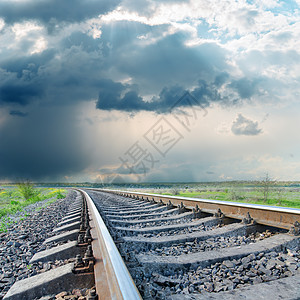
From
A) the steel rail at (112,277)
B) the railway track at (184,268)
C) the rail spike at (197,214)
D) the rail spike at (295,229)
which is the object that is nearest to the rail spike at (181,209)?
the rail spike at (197,214)

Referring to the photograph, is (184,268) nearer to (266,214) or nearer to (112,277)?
(112,277)

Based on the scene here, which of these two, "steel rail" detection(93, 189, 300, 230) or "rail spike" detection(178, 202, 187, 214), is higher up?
"steel rail" detection(93, 189, 300, 230)

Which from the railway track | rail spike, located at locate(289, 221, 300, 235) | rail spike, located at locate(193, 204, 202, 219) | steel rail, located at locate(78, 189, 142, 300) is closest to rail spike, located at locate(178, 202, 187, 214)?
rail spike, located at locate(193, 204, 202, 219)

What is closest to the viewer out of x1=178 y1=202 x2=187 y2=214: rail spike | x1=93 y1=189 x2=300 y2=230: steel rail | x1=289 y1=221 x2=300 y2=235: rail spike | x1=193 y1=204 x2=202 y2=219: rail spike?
x1=289 y1=221 x2=300 y2=235: rail spike

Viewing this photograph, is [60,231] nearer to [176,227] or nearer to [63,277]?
[176,227]

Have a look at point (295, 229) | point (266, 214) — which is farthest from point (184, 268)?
point (266, 214)

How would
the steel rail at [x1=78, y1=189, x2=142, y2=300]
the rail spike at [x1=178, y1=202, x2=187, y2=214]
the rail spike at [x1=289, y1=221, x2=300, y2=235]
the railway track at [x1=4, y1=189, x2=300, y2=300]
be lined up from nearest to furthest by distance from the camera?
the steel rail at [x1=78, y1=189, x2=142, y2=300] < the railway track at [x1=4, y1=189, x2=300, y2=300] < the rail spike at [x1=289, y1=221, x2=300, y2=235] < the rail spike at [x1=178, y1=202, x2=187, y2=214]

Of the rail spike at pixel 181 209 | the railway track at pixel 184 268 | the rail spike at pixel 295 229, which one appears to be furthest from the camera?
the rail spike at pixel 181 209

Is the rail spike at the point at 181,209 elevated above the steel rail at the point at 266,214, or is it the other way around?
the steel rail at the point at 266,214

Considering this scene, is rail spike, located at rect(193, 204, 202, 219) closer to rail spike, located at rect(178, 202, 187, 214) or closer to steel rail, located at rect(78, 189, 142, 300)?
rail spike, located at rect(178, 202, 187, 214)

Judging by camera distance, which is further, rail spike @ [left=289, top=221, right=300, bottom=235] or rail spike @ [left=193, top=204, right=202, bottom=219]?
rail spike @ [left=193, top=204, right=202, bottom=219]

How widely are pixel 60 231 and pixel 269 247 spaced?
3879 millimetres

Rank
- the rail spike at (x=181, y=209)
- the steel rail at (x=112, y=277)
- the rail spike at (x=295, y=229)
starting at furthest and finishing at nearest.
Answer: the rail spike at (x=181, y=209)
the rail spike at (x=295, y=229)
the steel rail at (x=112, y=277)

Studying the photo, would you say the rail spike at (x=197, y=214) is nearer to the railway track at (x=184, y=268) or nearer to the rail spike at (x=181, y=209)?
Answer: the rail spike at (x=181, y=209)
